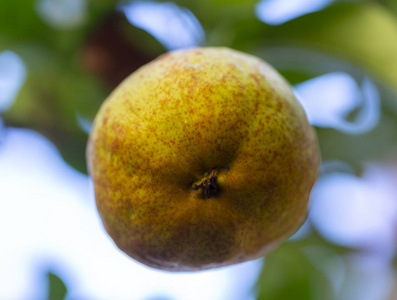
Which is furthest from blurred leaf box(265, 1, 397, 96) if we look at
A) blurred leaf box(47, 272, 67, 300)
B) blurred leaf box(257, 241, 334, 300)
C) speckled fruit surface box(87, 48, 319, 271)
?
blurred leaf box(47, 272, 67, 300)

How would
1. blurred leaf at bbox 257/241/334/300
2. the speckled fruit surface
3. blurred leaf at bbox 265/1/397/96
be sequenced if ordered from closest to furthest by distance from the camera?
the speckled fruit surface
blurred leaf at bbox 265/1/397/96
blurred leaf at bbox 257/241/334/300

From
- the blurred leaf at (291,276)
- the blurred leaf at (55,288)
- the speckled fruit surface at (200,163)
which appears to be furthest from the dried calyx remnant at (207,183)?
the blurred leaf at (55,288)

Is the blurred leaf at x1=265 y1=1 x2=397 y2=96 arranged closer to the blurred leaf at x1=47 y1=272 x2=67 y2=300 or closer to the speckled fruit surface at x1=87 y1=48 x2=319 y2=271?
the speckled fruit surface at x1=87 y1=48 x2=319 y2=271

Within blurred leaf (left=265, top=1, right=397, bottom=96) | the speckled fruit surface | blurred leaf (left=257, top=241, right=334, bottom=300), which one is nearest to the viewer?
the speckled fruit surface

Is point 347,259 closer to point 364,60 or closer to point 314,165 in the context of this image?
point 364,60

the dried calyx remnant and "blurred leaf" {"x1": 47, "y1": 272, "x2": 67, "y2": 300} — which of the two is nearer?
the dried calyx remnant

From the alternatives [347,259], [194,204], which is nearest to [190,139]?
[194,204]

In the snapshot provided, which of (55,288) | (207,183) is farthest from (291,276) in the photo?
(207,183)

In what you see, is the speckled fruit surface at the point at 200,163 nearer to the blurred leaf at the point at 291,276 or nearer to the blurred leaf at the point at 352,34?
the blurred leaf at the point at 352,34
